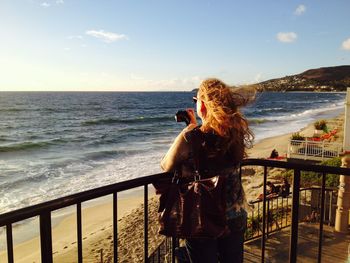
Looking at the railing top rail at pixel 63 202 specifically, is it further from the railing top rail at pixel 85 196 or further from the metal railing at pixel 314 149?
the metal railing at pixel 314 149

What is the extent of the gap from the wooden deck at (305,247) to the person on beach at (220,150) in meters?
4.06

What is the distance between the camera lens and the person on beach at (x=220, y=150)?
6.66 ft

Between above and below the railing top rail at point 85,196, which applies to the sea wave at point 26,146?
below

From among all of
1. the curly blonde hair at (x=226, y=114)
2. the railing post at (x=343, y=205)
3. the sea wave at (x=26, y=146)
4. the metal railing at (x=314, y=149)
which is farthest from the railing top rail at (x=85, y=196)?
the sea wave at (x=26, y=146)

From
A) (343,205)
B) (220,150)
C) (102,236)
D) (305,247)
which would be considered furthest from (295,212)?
(102,236)

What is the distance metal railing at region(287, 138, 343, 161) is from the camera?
1527 centimetres

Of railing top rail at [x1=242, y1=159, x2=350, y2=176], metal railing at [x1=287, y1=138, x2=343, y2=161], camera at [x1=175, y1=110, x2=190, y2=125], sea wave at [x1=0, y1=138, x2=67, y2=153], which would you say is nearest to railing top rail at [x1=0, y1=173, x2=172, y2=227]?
camera at [x1=175, y1=110, x2=190, y2=125]

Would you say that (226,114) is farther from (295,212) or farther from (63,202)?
(295,212)

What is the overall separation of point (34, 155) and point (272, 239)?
2162 cm

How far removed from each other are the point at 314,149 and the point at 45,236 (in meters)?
15.3

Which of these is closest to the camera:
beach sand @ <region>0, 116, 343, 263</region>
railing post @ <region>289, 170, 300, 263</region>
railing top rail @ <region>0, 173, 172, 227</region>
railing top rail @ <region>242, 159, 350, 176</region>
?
railing top rail @ <region>0, 173, 172, 227</region>

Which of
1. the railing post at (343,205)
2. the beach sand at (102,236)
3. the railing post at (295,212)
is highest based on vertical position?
the railing post at (295,212)

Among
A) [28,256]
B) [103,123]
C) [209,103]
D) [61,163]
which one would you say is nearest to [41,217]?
[209,103]

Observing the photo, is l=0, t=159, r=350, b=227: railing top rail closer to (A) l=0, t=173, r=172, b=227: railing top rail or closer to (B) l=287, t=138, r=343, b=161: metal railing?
(A) l=0, t=173, r=172, b=227: railing top rail
